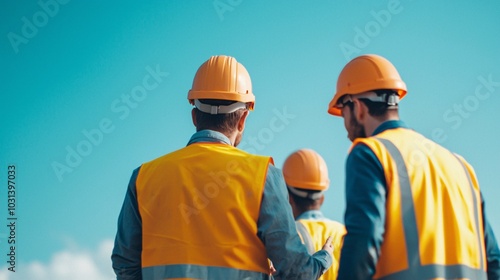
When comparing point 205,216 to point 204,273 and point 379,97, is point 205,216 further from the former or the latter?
point 379,97

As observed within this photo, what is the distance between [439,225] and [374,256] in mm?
500

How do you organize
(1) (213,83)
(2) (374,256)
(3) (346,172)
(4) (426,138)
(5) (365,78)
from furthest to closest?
(1) (213,83), (5) (365,78), (4) (426,138), (3) (346,172), (2) (374,256)

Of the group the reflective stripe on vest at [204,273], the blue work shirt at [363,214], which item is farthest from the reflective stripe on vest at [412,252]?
the reflective stripe on vest at [204,273]

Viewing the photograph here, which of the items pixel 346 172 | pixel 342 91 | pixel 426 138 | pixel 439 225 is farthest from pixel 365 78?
pixel 439 225

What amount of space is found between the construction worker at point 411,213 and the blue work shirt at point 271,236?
0.76 metres

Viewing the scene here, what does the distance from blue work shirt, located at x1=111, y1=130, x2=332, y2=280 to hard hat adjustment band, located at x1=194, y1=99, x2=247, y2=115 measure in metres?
0.24

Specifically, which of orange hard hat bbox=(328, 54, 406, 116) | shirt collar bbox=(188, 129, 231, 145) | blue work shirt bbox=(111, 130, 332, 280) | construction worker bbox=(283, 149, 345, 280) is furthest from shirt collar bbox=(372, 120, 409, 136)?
construction worker bbox=(283, 149, 345, 280)

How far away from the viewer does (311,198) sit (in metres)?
8.09

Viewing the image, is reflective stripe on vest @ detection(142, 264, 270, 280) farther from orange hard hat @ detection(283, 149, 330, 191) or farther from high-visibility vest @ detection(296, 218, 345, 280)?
orange hard hat @ detection(283, 149, 330, 191)

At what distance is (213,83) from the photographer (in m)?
5.42

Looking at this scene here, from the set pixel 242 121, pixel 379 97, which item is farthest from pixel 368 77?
pixel 242 121

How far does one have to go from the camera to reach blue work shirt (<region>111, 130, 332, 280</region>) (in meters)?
4.47

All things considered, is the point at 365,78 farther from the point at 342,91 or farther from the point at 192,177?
the point at 192,177

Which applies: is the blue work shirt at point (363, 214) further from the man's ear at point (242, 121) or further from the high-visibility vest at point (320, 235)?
the high-visibility vest at point (320, 235)
